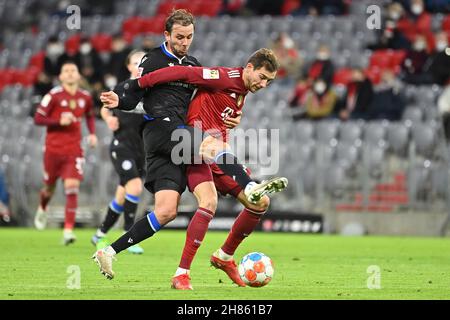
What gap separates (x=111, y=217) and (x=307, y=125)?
634 cm

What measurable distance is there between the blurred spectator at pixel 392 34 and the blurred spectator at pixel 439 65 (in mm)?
837

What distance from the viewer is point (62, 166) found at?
47.6 feet

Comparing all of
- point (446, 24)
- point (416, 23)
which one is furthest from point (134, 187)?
point (446, 24)

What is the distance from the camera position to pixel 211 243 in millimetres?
15016

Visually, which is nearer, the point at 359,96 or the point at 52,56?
the point at 359,96

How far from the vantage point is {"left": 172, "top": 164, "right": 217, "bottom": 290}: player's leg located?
826 cm

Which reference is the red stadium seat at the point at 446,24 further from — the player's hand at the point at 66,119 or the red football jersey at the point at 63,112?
the player's hand at the point at 66,119

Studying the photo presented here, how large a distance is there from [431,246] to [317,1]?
925cm

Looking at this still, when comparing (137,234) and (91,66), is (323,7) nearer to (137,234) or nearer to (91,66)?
(91,66)

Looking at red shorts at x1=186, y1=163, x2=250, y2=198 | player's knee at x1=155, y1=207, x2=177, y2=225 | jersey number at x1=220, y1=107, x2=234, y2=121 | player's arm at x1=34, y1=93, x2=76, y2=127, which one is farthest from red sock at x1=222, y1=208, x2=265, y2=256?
player's arm at x1=34, y1=93, x2=76, y2=127

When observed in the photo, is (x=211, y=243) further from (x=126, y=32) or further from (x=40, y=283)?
(x=126, y=32)

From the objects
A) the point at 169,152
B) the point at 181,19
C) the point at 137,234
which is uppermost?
the point at 181,19

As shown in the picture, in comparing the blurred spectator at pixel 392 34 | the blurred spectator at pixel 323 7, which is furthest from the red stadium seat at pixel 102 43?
the blurred spectator at pixel 392 34
